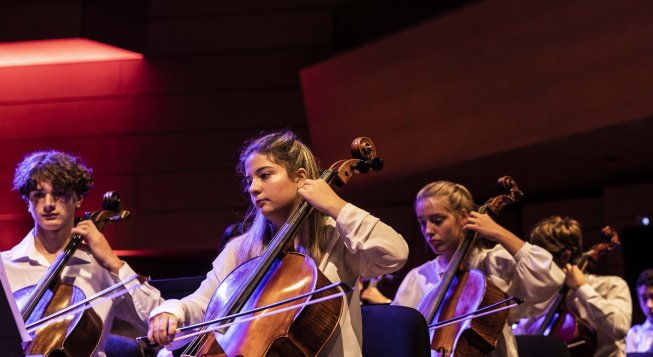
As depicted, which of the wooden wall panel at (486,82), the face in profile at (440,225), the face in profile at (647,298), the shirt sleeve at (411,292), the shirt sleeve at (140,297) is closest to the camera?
the shirt sleeve at (140,297)

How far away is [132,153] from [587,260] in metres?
4.21

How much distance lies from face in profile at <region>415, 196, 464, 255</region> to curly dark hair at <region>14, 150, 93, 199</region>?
3.90ft

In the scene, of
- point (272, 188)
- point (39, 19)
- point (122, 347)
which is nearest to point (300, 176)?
point (272, 188)

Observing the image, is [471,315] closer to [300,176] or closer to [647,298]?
[300,176]

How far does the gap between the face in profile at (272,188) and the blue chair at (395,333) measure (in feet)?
1.25

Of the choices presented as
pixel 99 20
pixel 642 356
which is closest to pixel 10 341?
pixel 642 356

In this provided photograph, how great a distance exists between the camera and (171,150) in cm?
714

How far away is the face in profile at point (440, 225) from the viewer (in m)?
3.10

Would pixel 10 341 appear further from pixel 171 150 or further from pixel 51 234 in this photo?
pixel 171 150

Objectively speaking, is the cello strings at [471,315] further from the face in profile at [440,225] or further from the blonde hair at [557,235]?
the blonde hair at [557,235]

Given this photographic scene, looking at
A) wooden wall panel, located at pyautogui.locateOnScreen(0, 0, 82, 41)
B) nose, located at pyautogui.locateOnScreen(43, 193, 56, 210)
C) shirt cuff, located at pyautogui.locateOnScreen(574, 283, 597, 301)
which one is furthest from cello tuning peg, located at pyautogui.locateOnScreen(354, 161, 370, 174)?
wooden wall panel, located at pyautogui.locateOnScreen(0, 0, 82, 41)

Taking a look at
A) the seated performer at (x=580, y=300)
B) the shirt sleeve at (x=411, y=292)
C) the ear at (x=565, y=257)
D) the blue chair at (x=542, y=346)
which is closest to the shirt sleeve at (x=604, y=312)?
the seated performer at (x=580, y=300)

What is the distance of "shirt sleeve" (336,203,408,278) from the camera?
2035 millimetres

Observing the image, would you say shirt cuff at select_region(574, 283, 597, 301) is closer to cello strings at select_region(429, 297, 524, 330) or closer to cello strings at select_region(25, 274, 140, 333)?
cello strings at select_region(429, 297, 524, 330)
